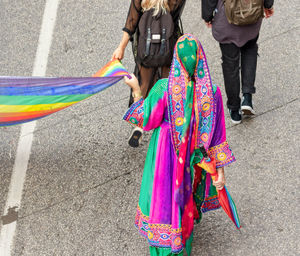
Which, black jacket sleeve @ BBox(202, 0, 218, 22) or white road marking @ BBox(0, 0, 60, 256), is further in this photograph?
black jacket sleeve @ BBox(202, 0, 218, 22)

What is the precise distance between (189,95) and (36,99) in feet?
5.25

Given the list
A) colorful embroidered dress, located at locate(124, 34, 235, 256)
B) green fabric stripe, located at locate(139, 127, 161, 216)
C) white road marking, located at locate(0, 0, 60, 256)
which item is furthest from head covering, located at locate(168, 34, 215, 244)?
white road marking, located at locate(0, 0, 60, 256)

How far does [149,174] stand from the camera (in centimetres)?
397

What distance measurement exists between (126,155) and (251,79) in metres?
1.44

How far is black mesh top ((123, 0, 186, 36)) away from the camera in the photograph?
4852 millimetres

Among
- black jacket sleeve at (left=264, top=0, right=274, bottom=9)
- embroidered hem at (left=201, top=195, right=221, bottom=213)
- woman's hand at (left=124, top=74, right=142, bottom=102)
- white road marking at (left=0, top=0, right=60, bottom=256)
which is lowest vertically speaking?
white road marking at (left=0, top=0, right=60, bottom=256)

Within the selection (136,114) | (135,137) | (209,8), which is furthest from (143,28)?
(136,114)

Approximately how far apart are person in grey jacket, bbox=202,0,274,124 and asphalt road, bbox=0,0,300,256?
0.26 meters

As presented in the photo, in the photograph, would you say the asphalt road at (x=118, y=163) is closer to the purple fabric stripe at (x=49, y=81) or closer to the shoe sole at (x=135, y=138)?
the shoe sole at (x=135, y=138)

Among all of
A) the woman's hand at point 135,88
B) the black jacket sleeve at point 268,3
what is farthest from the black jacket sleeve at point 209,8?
the woman's hand at point 135,88

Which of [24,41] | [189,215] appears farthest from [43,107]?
[24,41]

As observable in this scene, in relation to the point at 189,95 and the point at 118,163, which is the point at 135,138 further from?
the point at 189,95

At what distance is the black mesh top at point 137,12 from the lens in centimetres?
485

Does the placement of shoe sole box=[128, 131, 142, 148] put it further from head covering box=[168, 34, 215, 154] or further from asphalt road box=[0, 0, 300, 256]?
head covering box=[168, 34, 215, 154]
